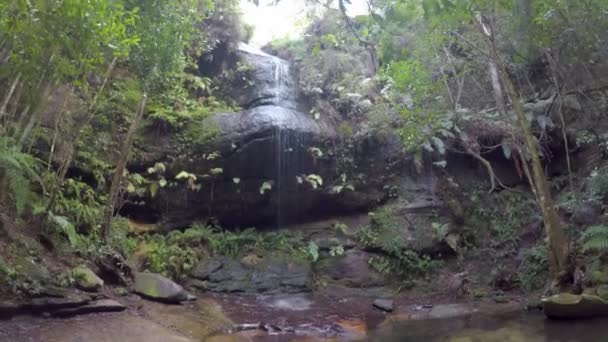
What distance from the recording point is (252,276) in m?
11.5

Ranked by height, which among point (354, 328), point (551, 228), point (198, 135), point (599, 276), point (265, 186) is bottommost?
point (354, 328)

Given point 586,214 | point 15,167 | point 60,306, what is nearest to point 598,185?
point 586,214

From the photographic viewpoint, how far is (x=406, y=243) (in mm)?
12414

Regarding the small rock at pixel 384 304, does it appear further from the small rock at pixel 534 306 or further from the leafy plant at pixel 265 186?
the leafy plant at pixel 265 186

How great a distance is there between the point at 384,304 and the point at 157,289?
4488 mm

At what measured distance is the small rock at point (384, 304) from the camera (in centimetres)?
1036

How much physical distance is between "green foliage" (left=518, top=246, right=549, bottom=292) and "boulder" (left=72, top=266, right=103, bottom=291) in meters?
8.33

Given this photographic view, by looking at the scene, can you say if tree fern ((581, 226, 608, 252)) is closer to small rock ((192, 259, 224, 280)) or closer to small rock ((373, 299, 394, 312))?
small rock ((373, 299, 394, 312))

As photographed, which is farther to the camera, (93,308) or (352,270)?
(352,270)

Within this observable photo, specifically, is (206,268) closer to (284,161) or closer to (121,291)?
(121,291)

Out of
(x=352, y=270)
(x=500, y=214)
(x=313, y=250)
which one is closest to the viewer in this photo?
(x=352, y=270)

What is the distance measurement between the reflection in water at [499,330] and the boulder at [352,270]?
287cm

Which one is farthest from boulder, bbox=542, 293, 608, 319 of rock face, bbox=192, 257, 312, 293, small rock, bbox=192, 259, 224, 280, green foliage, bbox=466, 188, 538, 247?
small rock, bbox=192, 259, 224, 280

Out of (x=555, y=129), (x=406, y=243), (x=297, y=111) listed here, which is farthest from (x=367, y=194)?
(x=555, y=129)
